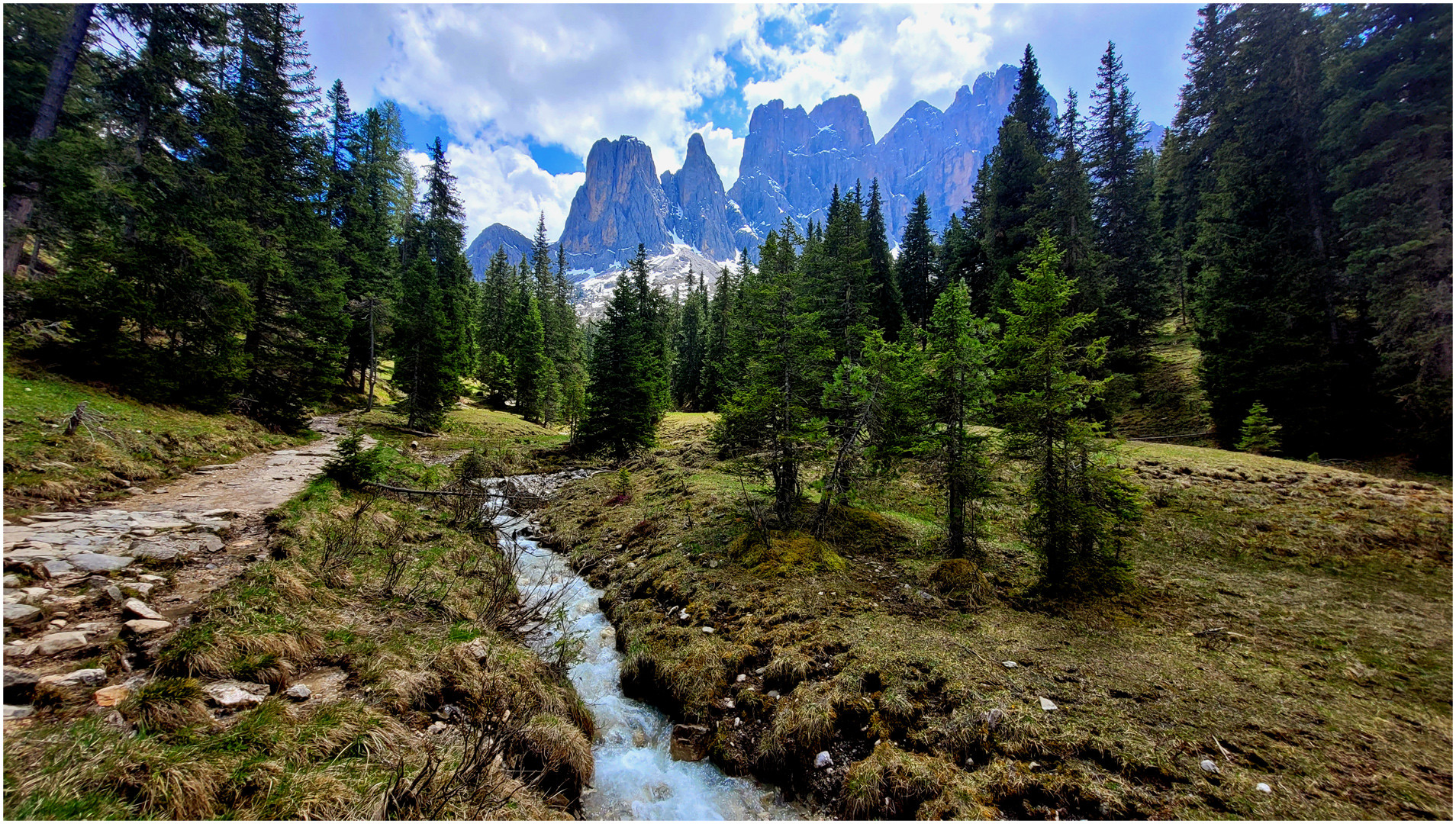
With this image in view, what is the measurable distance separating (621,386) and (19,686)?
72.6 feet

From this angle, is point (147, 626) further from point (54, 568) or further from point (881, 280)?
point (881, 280)

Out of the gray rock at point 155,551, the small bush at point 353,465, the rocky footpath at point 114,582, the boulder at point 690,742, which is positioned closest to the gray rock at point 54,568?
the rocky footpath at point 114,582

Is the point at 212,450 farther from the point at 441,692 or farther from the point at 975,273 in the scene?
the point at 975,273

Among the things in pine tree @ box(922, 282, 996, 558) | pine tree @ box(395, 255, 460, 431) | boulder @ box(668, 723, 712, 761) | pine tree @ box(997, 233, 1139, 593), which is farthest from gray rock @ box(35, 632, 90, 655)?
pine tree @ box(395, 255, 460, 431)

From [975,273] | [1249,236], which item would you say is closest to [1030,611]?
[1249,236]

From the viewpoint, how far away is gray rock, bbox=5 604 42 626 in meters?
4.23

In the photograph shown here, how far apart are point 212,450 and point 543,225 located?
67.7m

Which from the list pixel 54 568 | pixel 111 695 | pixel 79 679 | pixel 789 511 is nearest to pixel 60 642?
pixel 79 679

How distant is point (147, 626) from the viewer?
465 centimetres

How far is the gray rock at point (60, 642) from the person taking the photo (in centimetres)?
398

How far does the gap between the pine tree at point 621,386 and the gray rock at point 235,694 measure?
2045 centimetres

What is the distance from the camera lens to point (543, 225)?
7194 cm

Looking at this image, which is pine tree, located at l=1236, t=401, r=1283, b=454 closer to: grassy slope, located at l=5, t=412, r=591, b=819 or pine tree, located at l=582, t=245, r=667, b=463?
grassy slope, located at l=5, t=412, r=591, b=819

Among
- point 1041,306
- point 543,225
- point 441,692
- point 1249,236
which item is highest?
point 543,225
